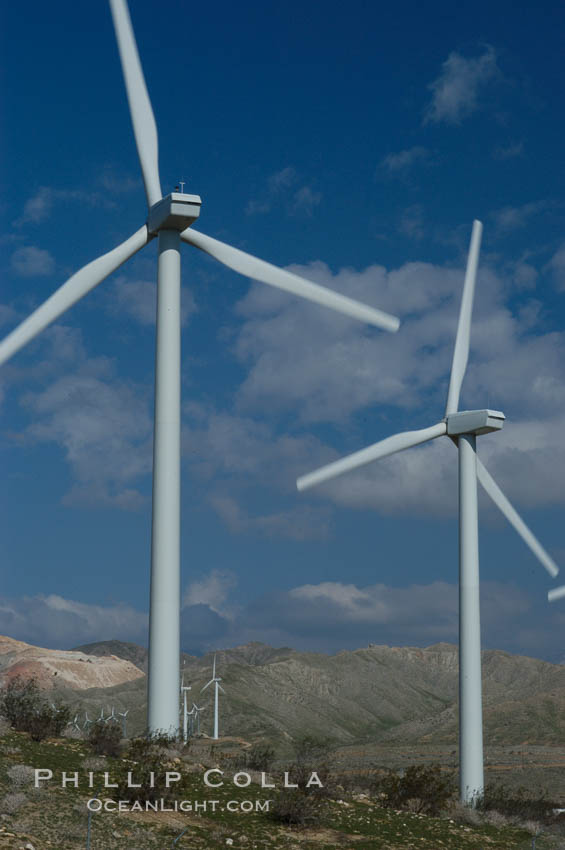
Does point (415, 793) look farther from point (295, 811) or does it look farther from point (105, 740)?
point (105, 740)

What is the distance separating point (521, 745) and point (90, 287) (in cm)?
9355

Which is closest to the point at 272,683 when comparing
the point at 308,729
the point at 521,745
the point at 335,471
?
the point at 308,729

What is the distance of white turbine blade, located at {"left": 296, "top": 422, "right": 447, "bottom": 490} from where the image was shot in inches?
1420

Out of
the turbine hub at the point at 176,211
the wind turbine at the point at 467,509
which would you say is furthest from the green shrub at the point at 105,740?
the turbine hub at the point at 176,211

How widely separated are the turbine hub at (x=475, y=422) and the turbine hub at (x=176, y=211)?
15.3 m

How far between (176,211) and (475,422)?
16.1 m

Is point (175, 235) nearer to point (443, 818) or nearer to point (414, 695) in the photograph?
point (443, 818)

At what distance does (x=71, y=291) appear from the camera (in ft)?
101

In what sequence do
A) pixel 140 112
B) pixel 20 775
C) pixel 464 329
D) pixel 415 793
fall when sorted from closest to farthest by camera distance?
pixel 20 775
pixel 415 793
pixel 140 112
pixel 464 329

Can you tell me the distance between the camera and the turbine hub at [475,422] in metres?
41.3

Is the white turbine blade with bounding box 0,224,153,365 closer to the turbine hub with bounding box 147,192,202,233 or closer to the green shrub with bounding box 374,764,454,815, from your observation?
the turbine hub with bounding box 147,192,202,233

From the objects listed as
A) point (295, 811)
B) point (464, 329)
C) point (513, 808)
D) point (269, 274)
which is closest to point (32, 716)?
point (295, 811)

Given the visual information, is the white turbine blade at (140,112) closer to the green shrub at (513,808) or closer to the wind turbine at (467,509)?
the wind turbine at (467,509)

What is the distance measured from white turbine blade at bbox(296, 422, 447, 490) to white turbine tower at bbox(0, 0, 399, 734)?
594cm
